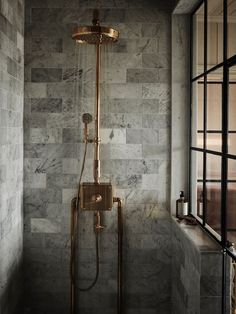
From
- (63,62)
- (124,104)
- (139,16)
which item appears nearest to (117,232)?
(124,104)

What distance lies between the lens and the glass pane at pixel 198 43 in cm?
339

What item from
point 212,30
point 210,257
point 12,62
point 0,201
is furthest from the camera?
point 212,30

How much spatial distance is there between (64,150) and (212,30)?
5.18 ft

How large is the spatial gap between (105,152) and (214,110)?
1.43 metres

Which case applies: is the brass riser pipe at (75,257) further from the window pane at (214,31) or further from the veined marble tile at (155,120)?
the window pane at (214,31)

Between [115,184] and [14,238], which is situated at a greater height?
[115,184]

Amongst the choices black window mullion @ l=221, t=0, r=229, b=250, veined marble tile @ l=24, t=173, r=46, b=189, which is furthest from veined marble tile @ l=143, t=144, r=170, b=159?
black window mullion @ l=221, t=0, r=229, b=250

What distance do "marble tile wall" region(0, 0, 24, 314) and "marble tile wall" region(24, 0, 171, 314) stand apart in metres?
0.14

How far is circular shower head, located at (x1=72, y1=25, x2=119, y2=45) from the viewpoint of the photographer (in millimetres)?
3031

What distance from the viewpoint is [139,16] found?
3.51m

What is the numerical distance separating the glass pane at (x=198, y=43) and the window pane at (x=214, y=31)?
67 mm

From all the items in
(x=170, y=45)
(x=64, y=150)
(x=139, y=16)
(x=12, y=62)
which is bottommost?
(x=64, y=150)

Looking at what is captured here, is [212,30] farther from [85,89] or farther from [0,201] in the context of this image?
[0,201]

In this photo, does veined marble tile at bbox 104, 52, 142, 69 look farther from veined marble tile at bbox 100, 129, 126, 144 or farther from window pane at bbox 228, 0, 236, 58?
window pane at bbox 228, 0, 236, 58
